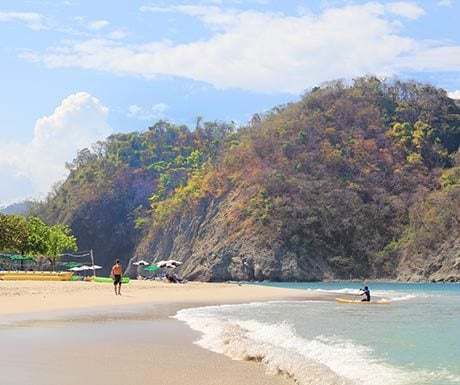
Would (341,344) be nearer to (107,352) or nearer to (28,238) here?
(107,352)

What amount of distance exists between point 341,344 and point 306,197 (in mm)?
91886

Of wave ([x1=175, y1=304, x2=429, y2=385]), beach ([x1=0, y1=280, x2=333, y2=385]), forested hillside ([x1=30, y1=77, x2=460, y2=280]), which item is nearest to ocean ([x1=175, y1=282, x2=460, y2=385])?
wave ([x1=175, y1=304, x2=429, y2=385])

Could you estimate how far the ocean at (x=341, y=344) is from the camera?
1220 centimetres

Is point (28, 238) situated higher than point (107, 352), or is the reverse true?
point (28, 238)

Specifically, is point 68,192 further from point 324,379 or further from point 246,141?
point 324,379

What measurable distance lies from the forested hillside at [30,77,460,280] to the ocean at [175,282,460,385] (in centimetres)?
7285

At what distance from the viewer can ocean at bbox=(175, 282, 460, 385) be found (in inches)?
480

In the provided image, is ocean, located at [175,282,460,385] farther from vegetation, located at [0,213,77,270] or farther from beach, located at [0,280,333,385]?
vegetation, located at [0,213,77,270]

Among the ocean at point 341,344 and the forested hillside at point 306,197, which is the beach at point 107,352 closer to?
the ocean at point 341,344

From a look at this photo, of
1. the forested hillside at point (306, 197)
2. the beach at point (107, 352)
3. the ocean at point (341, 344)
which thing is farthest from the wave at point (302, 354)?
the forested hillside at point (306, 197)

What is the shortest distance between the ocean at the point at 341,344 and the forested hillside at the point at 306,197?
72854 millimetres

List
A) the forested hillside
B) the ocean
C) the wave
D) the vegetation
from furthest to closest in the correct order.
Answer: the forested hillside < the vegetation < the ocean < the wave

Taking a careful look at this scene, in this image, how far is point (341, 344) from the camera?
1700cm

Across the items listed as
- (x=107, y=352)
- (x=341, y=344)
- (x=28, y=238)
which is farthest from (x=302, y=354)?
(x=28, y=238)
